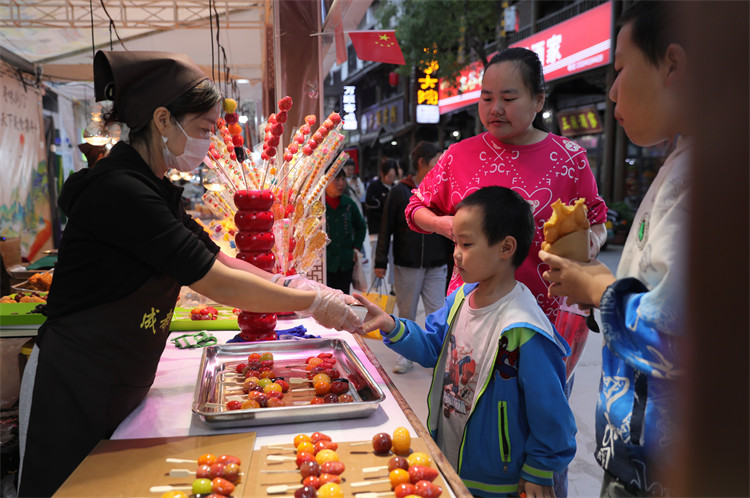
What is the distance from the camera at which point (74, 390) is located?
1357mm

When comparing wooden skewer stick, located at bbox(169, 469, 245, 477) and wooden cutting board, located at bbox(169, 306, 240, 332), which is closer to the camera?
wooden skewer stick, located at bbox(169, 469, 245, 477)

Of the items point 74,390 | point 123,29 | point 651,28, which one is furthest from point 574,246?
point 123,29

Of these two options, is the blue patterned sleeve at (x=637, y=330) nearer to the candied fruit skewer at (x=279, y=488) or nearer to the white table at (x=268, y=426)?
the white table at (x=268, y=426)

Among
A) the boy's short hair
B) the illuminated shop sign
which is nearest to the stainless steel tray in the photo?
the boy's short hair

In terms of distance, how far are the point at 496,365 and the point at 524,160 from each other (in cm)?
75

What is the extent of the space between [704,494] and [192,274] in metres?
1.22

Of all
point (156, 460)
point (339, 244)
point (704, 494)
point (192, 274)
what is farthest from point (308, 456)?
point (339, 244)

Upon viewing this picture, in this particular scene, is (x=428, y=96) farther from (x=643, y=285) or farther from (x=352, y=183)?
(x=643, y=285)

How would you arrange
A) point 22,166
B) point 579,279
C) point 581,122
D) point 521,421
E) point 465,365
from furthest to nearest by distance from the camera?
point 581,122, point 22,166, point 465,365, point 521,421, point 579,279

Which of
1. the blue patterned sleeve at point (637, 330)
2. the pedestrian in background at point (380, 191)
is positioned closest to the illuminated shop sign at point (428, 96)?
the pedestrian in background at point (380, 191)

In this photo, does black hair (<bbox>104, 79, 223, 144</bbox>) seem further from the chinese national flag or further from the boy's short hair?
the chinese national flag

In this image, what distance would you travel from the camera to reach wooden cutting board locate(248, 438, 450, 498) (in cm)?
108

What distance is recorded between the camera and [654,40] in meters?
0.82

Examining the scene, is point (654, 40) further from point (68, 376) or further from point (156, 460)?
point (68, 376)
